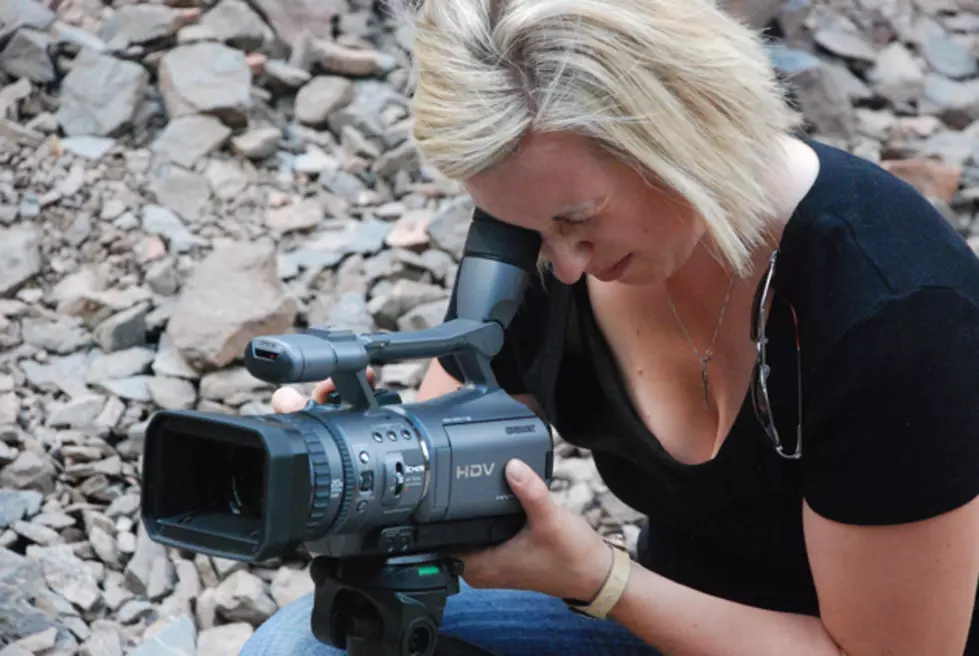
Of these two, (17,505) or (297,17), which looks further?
(297,17)

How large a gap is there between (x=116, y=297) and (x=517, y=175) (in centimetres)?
159

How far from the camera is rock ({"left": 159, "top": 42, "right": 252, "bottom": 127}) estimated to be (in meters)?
3.10

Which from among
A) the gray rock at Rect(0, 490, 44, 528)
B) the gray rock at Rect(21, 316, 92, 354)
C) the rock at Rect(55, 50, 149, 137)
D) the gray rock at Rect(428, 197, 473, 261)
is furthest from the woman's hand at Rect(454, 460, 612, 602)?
the rock at Rect(55, 50, 149, 137)

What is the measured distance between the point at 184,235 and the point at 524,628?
4.81 feet

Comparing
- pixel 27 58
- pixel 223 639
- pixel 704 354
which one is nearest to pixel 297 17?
pixel 27 58

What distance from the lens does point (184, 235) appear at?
2877 mm

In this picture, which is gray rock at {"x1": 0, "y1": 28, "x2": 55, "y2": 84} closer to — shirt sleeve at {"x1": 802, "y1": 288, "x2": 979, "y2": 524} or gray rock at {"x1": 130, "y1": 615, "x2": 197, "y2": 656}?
gray rock at {"x1": 130, "y1": 615, "x2": 197, "y2": 656}

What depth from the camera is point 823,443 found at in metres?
1.35

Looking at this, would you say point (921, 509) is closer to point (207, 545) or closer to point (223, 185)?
point (207, 545)

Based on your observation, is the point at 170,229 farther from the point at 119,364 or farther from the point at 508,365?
the point at 508,365

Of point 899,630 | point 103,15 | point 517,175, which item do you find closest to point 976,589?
point 899,630

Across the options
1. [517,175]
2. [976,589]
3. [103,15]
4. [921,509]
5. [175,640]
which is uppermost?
[517,175]

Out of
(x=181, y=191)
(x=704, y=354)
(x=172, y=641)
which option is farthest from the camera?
(x=181, y=191)

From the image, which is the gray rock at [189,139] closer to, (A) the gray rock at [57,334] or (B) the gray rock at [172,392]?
(A) the gray rock at [57,334]
